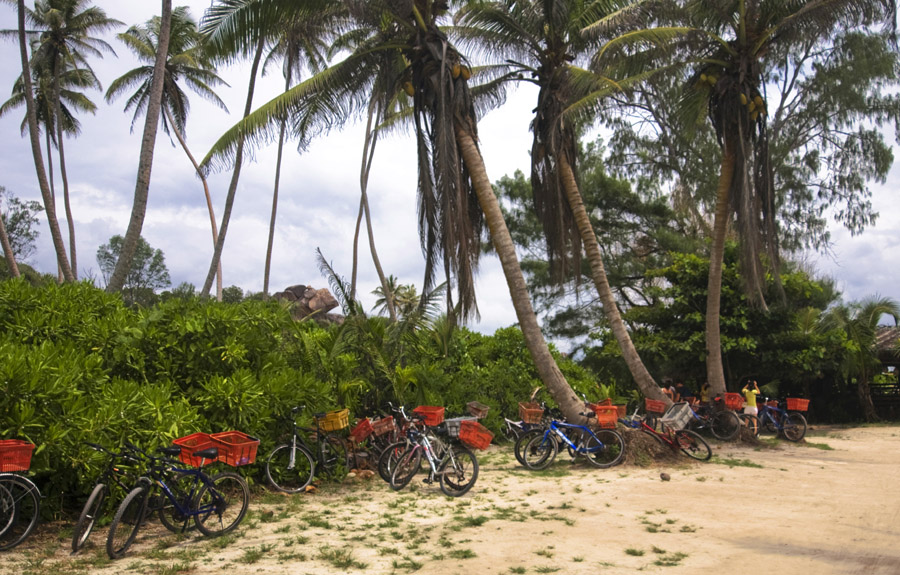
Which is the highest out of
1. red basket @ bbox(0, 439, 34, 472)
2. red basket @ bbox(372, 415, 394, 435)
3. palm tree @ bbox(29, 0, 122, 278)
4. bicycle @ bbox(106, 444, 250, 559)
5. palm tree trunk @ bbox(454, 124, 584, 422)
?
palm tree @ bbox(29, 0, 122, 278)

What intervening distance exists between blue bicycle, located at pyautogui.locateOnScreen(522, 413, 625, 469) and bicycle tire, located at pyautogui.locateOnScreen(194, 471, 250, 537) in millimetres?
4914

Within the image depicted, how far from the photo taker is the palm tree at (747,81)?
13078mm

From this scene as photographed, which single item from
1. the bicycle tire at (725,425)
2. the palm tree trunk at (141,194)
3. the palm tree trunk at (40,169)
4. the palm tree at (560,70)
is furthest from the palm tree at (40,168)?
the bicycle tire at (725,425)

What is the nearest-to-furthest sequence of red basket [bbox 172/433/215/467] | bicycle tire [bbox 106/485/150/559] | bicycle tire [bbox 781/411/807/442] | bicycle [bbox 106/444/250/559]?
bicycle tire [bbox 106/485/150/559] < bicycle [bbox 106/444/250/559] < red basket [bbox 172/433/215/467] < bicycle tire [bbox 781/411/807/442]

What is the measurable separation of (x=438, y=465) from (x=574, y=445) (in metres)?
2.99

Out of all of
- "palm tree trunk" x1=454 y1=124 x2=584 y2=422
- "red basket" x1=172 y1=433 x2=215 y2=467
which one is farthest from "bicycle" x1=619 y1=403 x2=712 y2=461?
"red basket" x1=172 y1=433 x2=215 y2=467

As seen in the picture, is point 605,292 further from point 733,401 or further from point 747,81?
point 747,81

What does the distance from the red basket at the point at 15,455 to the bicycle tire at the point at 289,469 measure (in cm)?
321

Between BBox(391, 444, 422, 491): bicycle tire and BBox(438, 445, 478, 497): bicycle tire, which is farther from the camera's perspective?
BBox(391, 444, 422, 491): bicycle tire

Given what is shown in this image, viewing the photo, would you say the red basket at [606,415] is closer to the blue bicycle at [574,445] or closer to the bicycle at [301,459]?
the blue bicycle at [574,445]

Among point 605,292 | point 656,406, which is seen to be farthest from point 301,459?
point 605,292

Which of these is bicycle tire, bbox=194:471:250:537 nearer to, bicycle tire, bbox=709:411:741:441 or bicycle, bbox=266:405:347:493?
bicycle, bbox=266:405:347:493

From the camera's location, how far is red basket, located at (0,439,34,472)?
221 inches

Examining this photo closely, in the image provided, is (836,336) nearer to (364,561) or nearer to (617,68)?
(617,68)
